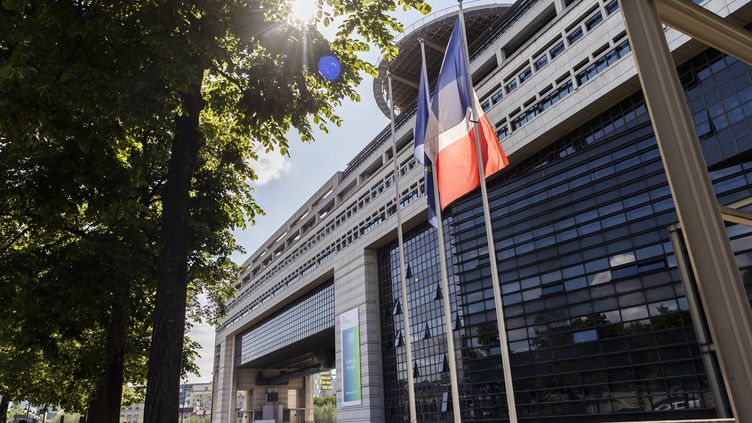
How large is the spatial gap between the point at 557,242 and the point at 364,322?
2116cm

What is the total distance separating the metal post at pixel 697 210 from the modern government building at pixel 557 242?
6.93 meters

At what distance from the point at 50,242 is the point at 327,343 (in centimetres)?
5429

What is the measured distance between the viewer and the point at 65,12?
7727 millimetres

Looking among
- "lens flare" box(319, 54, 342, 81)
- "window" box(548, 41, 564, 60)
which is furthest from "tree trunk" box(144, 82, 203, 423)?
"window" box(548, 41, 564, 60)

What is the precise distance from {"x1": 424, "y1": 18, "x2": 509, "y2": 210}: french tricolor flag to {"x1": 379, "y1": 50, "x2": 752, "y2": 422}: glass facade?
15.6m

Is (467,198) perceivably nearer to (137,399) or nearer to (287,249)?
(137,399)

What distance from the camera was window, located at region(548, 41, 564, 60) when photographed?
28.1 meters

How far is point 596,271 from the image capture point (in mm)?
26328

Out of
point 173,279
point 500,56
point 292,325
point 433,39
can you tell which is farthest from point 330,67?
point 292,325

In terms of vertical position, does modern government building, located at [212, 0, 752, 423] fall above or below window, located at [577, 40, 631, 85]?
below

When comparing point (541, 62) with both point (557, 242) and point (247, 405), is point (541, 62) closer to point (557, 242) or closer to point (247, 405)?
point (557, 242)

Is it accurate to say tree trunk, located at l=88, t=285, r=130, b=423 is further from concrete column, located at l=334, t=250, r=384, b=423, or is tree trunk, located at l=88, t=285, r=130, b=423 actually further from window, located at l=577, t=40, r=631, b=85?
concrete column, located at l=334, t=250, r=384, b=423

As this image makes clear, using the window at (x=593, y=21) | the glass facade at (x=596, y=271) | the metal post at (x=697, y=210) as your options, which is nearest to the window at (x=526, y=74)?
the window at (x=593, y=21)

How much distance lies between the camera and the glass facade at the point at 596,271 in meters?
22.1
